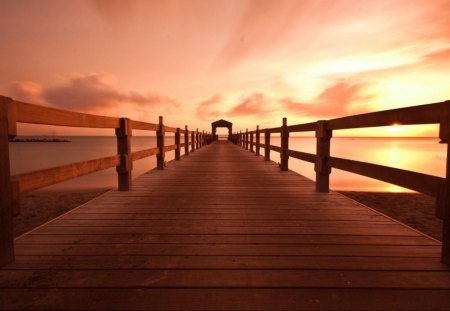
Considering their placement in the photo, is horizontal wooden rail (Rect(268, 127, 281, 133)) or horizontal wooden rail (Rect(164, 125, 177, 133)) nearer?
horizontal wooden rail (Rect(268, 127, 281, 133))

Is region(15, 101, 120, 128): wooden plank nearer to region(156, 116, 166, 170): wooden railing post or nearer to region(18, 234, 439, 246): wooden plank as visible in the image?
region(18, 234, 439, 246): wooden plank

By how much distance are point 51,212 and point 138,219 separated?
9.65m

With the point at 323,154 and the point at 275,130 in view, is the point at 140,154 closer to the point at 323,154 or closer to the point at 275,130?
the point at 323,154

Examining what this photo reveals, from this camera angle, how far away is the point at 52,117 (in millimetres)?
2525

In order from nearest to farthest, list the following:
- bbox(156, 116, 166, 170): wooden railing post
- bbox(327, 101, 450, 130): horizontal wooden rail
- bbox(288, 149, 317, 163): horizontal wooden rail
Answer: bbox(327, 101, 450, 130): horizontal wooden rail < bbox(288, 149, 317, 163): horizontal wooden rail < bbox(156, 116, 166, 170): wooden railing post

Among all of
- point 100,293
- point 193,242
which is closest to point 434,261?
point 193,242

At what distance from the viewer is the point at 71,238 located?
8.36 ft

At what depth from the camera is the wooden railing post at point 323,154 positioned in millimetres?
4613

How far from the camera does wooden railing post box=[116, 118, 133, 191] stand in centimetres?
469

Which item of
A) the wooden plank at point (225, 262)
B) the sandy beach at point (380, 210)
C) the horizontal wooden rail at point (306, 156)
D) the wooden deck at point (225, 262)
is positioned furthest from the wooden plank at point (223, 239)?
the sandy beach at point (380, 210)

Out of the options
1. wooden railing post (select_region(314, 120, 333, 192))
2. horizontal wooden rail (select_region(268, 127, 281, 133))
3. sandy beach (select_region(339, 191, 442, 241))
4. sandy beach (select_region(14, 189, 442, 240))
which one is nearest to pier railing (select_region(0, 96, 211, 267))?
wooden railing post (select_region(314, 120, 333, 192))

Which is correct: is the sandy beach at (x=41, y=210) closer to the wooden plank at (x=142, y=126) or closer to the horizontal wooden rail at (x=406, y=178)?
the wooden plank at (x=142, y=126)

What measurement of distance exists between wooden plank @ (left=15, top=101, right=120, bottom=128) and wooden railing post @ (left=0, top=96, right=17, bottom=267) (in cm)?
11

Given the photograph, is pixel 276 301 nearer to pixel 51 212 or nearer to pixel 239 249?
pixel 239 249
